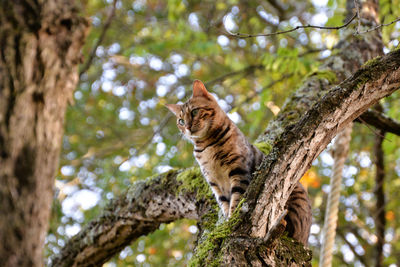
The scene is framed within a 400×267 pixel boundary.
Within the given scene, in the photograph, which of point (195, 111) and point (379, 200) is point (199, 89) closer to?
point (195, 111)

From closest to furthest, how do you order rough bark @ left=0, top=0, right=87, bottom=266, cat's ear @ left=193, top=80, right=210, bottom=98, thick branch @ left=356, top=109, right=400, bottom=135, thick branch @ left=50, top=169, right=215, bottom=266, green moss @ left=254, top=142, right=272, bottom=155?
rough bark @ left=0, top=0, right=87, bottom=266 → thick branch @ left=50, top=169, right=215, bottom=266 → green moss @ left=254, top=142, right=272, bottom=155 → thick branch @ left=356, top=109, right=400, bottom=135 → cat's ear @ left=193, top=80, right=210, bottom=98

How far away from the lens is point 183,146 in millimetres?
5438

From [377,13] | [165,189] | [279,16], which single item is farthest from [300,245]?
[279,16]

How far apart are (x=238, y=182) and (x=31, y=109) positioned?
2004 mm

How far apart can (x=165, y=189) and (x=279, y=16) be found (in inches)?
189

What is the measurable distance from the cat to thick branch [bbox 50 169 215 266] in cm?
21

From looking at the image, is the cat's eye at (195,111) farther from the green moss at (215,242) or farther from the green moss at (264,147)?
the green moss at (215,242)

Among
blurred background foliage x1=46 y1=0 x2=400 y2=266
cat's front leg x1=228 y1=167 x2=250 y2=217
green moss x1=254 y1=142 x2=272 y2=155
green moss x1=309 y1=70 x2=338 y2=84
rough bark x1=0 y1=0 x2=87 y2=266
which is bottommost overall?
blurred background foliage x1=46 y1=0 x2=400 y2=266

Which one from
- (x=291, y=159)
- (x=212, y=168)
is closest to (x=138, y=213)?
(x=212, y=168)

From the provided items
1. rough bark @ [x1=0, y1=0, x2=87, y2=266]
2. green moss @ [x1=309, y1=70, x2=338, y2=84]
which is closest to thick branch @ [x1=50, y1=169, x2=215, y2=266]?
green moss @ [x1=309, y1=70, x2=338, y2=84]

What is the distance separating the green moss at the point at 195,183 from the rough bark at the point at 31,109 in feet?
6.62

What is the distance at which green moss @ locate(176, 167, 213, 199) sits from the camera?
138 inches

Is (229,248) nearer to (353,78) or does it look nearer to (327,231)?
(353,78)

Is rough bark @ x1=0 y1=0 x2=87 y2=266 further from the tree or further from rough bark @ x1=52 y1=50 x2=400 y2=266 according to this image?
rough bark @ x1=52 y1=50 x2=400 y2=266
